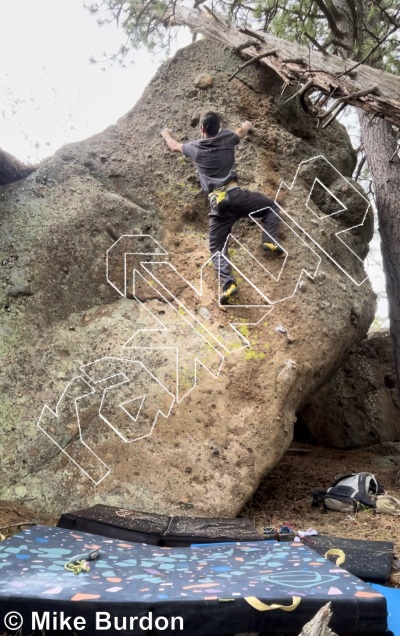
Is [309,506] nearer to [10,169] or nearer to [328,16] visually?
[10,169]

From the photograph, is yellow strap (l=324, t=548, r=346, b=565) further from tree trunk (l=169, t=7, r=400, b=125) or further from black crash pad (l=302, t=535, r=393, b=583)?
tree trunk (l=169, t=7, r=400, b=125)

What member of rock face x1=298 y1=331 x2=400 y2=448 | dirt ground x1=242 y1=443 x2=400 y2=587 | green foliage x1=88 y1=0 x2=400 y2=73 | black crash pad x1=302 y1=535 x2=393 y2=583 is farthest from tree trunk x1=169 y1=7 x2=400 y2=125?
rock face x1=298 y1=331 x2=400 y2=448

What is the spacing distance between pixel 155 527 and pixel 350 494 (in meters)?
1.93

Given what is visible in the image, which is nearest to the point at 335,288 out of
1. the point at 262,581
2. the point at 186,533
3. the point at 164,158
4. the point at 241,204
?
the point at 241,204

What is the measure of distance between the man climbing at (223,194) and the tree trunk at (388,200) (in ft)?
5.59

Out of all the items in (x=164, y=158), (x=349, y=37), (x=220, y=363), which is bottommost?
(x=220, y=363)

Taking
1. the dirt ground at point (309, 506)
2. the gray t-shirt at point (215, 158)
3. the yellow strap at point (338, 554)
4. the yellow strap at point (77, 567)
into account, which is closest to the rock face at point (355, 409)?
the dirt ground at point (309, 506)

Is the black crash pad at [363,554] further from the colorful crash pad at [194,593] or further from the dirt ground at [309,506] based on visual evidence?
the colorful crash pad at [194,593]

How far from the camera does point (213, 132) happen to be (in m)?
5.76

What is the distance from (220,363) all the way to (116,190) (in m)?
2.48

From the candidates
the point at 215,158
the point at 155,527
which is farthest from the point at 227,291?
the point at 155,527

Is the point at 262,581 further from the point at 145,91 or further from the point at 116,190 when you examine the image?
the point at 145,91

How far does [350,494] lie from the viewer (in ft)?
15.3

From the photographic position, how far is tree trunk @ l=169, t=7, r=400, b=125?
512 centimetres
